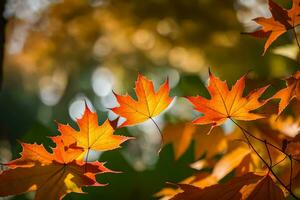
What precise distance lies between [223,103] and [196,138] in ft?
1.65

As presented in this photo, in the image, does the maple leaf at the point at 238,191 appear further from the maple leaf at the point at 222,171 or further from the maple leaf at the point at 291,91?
the maple leaf at the point at 222,171

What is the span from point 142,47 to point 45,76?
1604mm

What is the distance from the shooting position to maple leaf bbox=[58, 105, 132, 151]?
67cm

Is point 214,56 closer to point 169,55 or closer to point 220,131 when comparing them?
point 220,131

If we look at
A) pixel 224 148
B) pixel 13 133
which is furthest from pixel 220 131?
pixel 13 133

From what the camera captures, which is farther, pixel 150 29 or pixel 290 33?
pixel 150 29

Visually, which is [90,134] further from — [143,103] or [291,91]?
[291,91]

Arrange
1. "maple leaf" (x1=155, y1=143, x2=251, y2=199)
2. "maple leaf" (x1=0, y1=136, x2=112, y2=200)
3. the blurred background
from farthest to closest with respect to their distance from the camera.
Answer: the blurred background → "maple leaf" (x1=155, y1=143, x2=251, y2=199) → "maple leaf" (x1=0, y1=136, x2=112, y2=200)

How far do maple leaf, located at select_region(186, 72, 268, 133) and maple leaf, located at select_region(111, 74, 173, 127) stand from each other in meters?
0.05

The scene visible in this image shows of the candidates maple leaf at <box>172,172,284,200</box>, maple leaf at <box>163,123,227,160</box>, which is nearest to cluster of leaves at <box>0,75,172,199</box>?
maple leaf at <box>172,172,284,200</box>

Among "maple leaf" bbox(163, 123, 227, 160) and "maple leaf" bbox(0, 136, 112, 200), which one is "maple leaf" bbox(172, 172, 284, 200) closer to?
"maple leaf" bbox(0, 136, 112, 200)

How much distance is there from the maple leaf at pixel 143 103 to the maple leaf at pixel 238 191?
0.14m

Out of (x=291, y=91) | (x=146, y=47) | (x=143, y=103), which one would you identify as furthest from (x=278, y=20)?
(x=146, y=47)

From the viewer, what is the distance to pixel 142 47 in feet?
9.37
